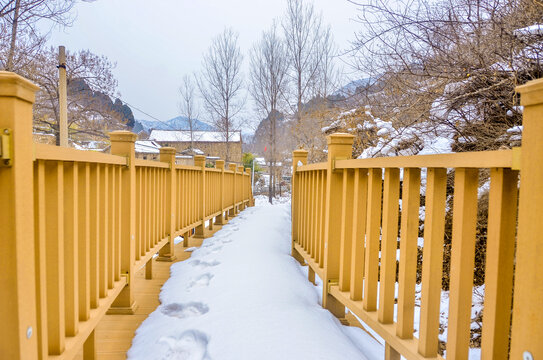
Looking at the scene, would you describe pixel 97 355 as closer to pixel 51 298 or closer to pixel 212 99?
pixel 51 298

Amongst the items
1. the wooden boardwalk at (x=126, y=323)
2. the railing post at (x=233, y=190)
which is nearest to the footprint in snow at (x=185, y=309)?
the wooden boardwalk at (x=126, y=323)

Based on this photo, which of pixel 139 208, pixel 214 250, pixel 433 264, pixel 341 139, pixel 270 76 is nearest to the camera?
pixel 433 264

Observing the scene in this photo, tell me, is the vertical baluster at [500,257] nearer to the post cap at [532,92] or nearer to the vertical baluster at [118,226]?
the post cap at [532,92]

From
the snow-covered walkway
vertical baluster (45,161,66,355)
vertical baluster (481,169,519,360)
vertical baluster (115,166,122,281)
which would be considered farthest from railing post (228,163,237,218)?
vertical baluster (481,169,519,360)

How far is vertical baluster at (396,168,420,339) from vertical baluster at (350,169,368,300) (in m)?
0.53

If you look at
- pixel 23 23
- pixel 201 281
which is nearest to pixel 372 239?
pixel 201 281

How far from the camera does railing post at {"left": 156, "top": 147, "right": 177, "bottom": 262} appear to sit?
3.71 m

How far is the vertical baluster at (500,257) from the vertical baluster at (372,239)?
79cm

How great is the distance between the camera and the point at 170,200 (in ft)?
12.3

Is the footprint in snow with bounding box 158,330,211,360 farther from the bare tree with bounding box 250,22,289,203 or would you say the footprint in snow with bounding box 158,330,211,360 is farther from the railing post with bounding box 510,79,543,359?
the bare tree with bounding box 250,22,289,203

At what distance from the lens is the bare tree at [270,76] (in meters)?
17.9

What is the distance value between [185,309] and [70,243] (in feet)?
3.74

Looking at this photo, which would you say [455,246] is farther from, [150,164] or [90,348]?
[150,164]

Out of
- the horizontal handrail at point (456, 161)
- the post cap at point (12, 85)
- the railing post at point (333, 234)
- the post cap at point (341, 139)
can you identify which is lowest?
the railing post at point (333, 234)
